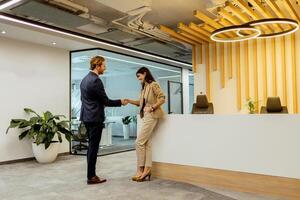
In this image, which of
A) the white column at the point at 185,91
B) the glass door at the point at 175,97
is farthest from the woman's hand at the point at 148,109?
the white column at the point at 185,91

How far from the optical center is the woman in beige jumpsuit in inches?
147

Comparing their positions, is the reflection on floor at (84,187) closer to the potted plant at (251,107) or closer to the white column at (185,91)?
the potted plant at (251,107)

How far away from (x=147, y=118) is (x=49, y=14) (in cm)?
229

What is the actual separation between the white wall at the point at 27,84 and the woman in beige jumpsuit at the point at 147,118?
Answer: 2.90m

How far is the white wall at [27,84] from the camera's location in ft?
17.5

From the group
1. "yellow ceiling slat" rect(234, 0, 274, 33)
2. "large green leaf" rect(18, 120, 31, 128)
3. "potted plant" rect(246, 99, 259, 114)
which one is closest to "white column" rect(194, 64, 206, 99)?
"potted plant" rect(246, 99, 259, 114)

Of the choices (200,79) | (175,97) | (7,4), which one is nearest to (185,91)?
(175,97)

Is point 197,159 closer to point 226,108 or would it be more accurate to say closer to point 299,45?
point 226,108

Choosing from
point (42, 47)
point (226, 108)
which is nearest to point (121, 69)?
point (42, 47)

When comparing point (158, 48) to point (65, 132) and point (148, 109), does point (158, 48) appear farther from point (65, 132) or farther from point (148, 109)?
point (148, 109)

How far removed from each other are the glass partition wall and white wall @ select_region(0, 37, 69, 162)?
452 mm

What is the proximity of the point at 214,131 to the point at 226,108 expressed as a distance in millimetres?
2877

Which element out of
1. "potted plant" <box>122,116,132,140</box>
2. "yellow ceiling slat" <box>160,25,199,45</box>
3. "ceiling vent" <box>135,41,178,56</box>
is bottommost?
"potted plant" <box>122,116,132,140</box>

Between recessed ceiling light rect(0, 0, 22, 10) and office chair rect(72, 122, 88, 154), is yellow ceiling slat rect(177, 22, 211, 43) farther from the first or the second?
office chair rect(72, 122, 88, 154)
